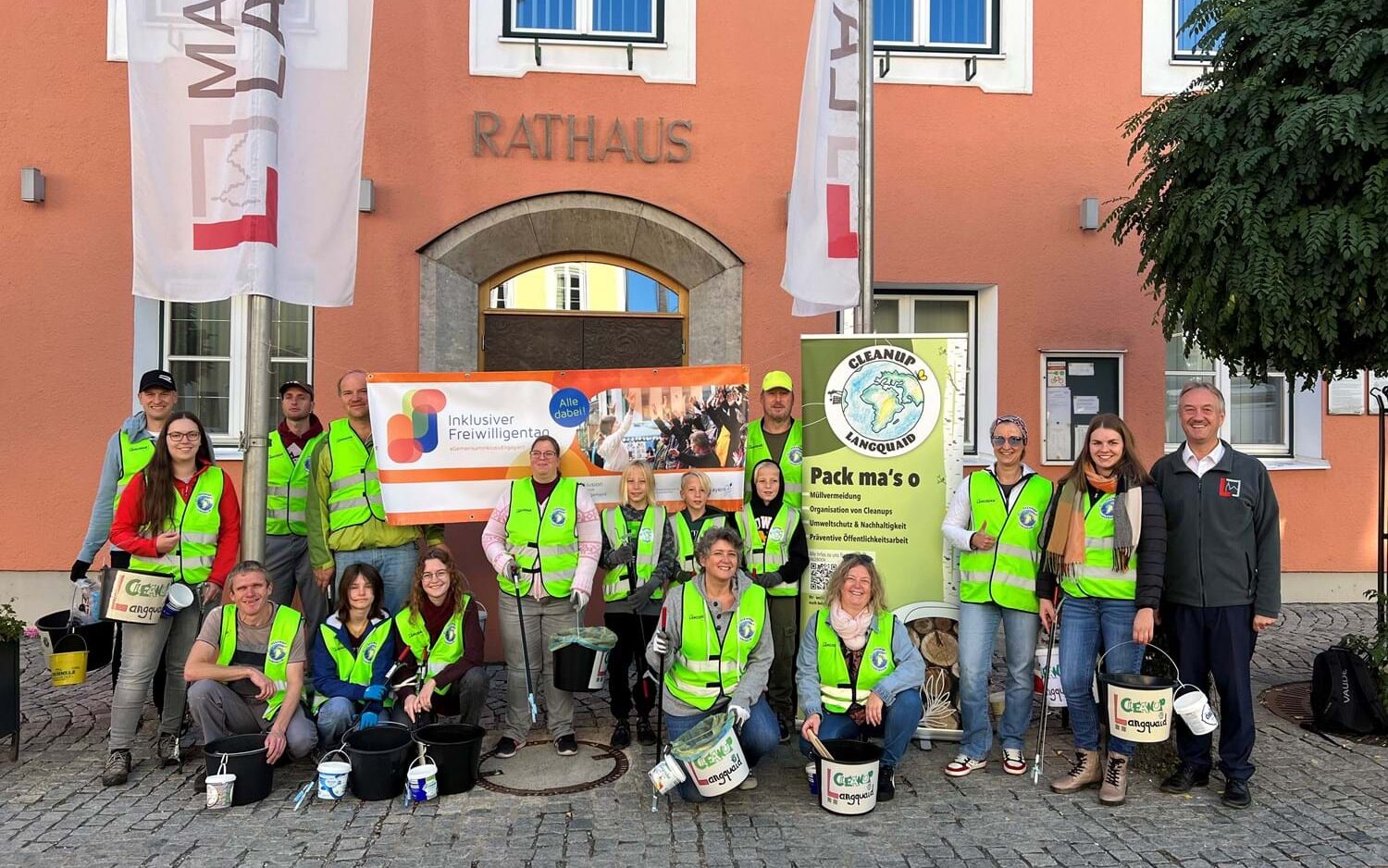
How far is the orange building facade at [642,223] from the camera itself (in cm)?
708

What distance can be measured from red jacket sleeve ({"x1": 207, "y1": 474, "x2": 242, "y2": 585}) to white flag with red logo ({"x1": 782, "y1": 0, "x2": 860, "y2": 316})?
335cm

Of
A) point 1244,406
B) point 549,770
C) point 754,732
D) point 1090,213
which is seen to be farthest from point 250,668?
point 1244,406

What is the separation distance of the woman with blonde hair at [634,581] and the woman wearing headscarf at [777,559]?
0.46m

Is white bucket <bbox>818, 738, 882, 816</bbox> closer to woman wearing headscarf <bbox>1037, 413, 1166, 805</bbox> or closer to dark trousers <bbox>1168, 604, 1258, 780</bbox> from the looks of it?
woman wearing headscarf <bbox>1037, 413, 1166, 805</bbox>

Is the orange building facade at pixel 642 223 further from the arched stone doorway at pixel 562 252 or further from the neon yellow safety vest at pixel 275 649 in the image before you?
the neon yellow safety vest at pixel 275 649

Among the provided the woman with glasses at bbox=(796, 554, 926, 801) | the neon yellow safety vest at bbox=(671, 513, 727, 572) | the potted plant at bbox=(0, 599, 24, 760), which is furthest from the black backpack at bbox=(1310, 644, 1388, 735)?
the potted plant at bbox=(0, 599, 24, 760)

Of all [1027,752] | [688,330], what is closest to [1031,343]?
[688,330]

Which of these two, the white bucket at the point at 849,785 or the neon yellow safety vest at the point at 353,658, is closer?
the white bucket at the point at 849,785

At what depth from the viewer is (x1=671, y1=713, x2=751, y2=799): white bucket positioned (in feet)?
13.3

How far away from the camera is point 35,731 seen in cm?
527

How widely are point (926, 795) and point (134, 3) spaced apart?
19.1ft

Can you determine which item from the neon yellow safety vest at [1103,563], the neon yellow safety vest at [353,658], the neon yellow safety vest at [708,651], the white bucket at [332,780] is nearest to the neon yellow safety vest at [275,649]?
the neon yellow safety vest at [353,658]

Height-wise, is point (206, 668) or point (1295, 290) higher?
point (1295, 290)

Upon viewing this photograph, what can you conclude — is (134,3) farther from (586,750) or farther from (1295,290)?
(1295,290)
